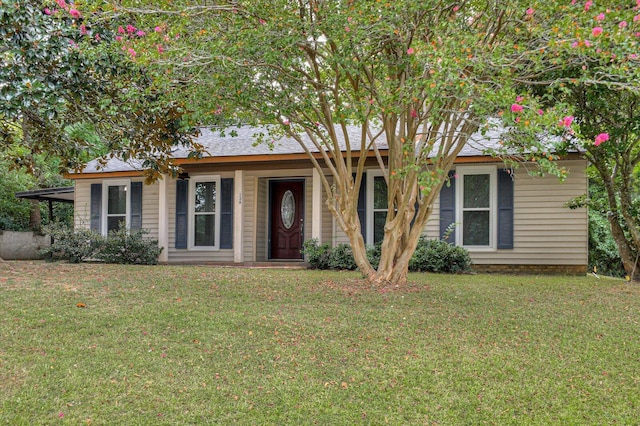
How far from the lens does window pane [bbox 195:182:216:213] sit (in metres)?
11.4

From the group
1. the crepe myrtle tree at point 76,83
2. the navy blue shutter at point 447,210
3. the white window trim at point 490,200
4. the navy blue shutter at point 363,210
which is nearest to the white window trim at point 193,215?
the navy blue shutter at point 363,210

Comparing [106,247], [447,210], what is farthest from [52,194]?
[447,210]

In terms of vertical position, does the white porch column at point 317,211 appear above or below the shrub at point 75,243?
above

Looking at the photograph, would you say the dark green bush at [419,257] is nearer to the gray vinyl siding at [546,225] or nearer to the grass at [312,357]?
the gray vinyl siding at [546,225]

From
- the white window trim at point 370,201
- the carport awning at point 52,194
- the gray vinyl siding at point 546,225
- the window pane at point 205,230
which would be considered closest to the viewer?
the gray vinyl siding at point 546,225

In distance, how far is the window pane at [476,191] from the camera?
9836 mm

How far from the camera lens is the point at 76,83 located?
5957 mm

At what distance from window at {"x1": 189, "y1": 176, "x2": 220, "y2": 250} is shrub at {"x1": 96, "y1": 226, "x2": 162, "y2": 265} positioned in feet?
3.31

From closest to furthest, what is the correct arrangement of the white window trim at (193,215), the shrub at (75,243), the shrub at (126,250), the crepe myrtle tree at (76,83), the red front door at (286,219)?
the crepe myrtle tree at (76,83), the shrub at (126,250), the shrub at (75,243), the white window trim at (193,215), the red front door at (286,219)

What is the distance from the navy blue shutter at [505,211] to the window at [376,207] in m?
2.28

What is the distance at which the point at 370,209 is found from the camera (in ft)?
33.8

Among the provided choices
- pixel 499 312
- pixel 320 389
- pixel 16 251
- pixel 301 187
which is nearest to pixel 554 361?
pixel 499 312

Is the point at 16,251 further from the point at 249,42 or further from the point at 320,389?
the point at 320,389

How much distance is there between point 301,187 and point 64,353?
7.97 m
